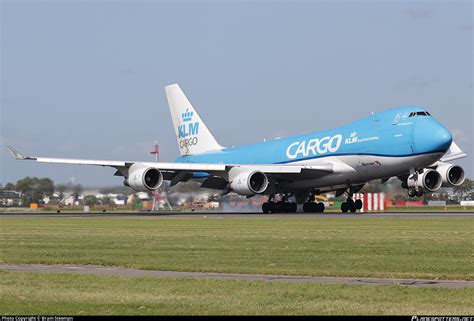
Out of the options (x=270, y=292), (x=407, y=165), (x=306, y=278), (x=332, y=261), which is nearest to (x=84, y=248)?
(x=332, y=261)

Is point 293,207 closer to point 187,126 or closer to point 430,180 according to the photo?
point 430,180

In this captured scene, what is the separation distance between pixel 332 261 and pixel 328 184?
3767 cm

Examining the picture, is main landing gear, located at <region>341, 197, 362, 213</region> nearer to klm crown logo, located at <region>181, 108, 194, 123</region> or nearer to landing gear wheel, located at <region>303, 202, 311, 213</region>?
landing gear wheel, located at <region>303, 202, 311, 213</region>

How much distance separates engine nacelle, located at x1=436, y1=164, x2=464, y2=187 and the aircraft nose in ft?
15.4

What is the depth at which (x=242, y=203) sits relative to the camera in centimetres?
6962

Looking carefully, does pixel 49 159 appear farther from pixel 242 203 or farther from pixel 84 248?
pixel 84 248

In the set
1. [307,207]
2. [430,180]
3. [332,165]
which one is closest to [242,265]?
[332,165]

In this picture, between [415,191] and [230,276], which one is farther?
[415,191]

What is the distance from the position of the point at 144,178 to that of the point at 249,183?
22.2 feet

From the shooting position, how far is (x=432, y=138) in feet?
171

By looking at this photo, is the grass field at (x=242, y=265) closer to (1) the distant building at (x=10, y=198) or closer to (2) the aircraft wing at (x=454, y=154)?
(2) the aircraft wing at (x=454, y=154)

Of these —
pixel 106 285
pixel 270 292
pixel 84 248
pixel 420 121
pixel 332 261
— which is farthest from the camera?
pixel 420 121

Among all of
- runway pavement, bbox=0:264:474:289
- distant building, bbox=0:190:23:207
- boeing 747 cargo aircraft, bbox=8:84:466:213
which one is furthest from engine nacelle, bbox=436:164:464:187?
distant building, bbox=0:190:23:207

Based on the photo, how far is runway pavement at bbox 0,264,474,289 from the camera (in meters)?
17.0
